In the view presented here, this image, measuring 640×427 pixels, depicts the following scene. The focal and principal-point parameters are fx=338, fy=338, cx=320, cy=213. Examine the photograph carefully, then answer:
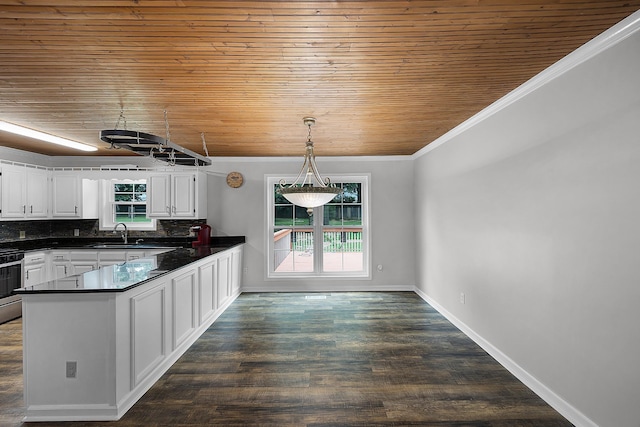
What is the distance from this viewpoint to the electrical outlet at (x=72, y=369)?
2340mm

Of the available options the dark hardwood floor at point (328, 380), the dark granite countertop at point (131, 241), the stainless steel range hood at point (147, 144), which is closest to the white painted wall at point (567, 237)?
the dark hardwood floor at point (328, 380)

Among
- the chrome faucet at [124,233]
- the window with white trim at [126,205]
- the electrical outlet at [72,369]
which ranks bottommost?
the electrical outlet at [72,369]

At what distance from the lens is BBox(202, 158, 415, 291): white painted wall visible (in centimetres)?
598

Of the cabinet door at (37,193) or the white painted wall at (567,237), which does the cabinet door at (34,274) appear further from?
the white painted wall at (567,237)

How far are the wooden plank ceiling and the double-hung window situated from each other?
243 centimetres

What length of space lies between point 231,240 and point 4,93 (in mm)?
3566

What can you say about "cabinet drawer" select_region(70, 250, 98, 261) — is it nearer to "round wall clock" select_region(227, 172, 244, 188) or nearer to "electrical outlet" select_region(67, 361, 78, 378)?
"round wall clock" select_region(227, 172, 244, 188)

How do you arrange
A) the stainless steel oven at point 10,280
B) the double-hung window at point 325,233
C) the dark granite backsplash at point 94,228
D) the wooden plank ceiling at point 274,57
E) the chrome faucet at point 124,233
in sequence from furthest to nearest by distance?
the double-hung window at point 325,233 < the dark granite backsplash at point 94,228 < the chrome faucet at point 124,233 < the stainless steel oven at point 10,280 < the wooden plank ceiling at point 274,57

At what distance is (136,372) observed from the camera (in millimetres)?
2574

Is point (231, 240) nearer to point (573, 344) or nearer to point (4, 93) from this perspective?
point (4, 93)

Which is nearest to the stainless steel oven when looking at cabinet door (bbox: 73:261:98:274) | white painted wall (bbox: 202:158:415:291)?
cabinet door (bbox: 73:261:98:274)

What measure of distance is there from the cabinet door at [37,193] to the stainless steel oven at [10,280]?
33.0 inches

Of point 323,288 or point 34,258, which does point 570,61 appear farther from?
point 34,258

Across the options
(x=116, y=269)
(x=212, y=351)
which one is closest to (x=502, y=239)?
(x=212, y=351)
